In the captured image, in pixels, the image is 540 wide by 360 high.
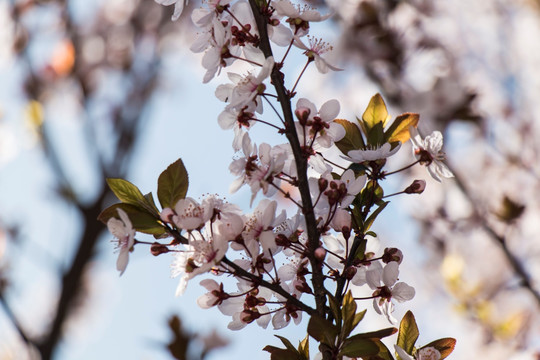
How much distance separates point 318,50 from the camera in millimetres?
658

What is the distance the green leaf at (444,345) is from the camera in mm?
592

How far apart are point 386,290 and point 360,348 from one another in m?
0.12

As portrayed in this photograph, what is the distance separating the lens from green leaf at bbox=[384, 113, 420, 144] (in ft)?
2.10

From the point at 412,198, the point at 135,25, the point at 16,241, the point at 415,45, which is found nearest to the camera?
the point at 415,45

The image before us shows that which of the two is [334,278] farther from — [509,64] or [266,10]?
[509,64]

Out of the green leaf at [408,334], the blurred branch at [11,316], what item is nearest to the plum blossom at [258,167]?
the green leaf at [408,334]

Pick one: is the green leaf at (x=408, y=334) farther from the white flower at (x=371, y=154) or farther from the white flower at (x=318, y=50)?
the white flower at (x=318, y=50)

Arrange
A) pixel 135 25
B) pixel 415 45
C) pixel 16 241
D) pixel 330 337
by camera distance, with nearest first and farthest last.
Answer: pixel 330 337 < pixel 415 45 < pixel 16 241 < pixel 135 25

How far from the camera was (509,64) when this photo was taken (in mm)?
3021

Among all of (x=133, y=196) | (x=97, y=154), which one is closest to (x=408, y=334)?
(x=133, y=196)

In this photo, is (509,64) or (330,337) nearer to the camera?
(330,337)

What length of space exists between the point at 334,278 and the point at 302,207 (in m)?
0.10

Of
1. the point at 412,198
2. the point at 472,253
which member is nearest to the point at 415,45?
the point at 412,198

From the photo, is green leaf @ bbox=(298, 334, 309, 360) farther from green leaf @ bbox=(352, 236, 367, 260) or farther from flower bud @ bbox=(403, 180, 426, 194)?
flower bud @ bbox=(403, 180, 426, 194)
